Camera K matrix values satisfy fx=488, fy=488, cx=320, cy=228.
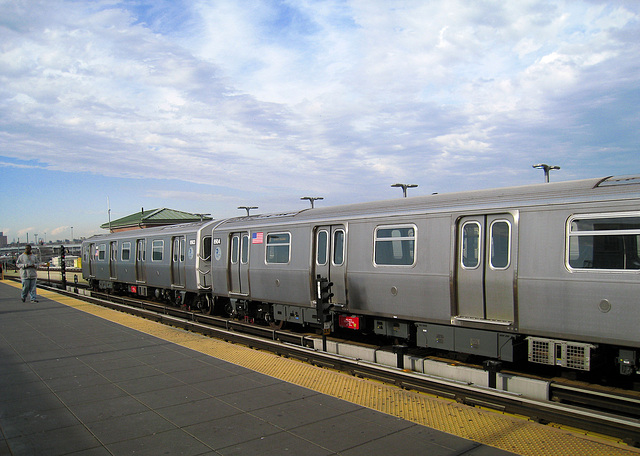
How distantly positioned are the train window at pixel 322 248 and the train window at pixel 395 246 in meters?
1.67

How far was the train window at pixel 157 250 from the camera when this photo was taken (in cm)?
1998

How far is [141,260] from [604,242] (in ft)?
63.2

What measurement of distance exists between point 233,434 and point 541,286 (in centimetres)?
497

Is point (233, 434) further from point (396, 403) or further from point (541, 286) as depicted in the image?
point (541, 286)

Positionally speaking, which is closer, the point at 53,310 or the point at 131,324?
the point at 131,324

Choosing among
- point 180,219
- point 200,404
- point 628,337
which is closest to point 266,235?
point 200,404

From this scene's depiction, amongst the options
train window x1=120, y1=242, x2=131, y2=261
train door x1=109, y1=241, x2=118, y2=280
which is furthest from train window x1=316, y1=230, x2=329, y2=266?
train door x1=109, y1=241, x2=118, y2=280

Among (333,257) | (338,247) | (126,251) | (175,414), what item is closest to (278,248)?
(333,257)

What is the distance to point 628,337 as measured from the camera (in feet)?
21.5

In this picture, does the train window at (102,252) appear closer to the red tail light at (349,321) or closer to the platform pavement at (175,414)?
the platform pavement at (175,414)

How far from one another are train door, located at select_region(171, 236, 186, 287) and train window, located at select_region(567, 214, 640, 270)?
1429 centimetres

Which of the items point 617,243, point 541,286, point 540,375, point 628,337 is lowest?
point 540,375

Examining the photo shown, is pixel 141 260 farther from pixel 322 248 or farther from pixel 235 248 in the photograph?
pixel 322 248

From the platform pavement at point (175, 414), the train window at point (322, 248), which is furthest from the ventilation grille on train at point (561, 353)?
the train window at point (322, 248)
